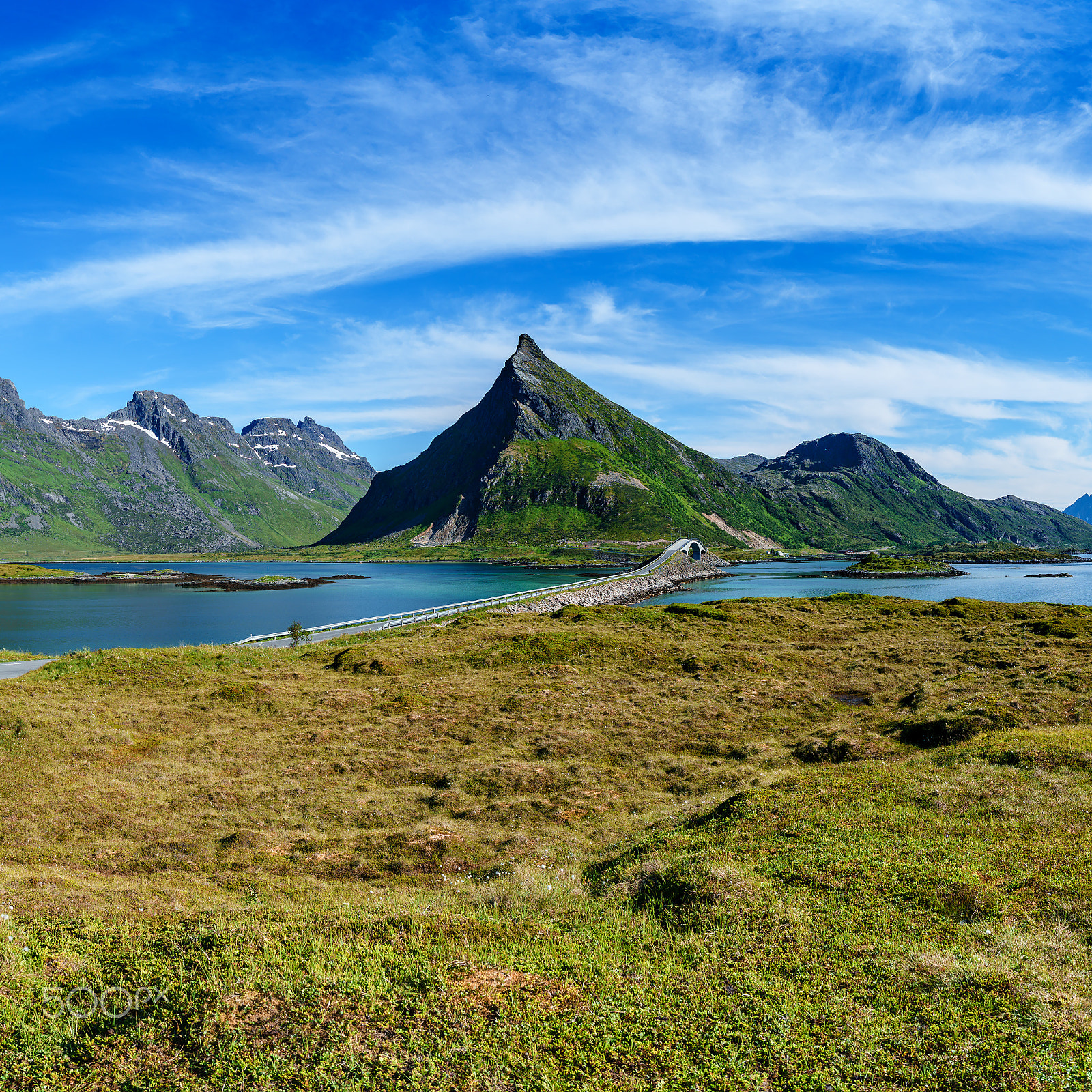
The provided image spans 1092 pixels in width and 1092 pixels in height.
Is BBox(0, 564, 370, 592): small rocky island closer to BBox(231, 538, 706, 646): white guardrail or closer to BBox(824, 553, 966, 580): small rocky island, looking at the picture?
BBox(231, 538, 706, 646): white guardrail

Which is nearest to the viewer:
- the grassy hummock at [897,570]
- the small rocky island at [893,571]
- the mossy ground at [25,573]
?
the mossy ground at [25,573]

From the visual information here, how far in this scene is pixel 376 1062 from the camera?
743cm

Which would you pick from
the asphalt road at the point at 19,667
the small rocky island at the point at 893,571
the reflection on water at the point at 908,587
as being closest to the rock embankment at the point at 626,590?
the reflection on water at the point at 908,587

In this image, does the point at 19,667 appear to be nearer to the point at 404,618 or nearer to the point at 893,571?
the point at 404,618

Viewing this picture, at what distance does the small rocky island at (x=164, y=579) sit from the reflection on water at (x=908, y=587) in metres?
93.2

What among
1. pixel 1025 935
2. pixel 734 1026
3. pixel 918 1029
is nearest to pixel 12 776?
pixel 734 1026

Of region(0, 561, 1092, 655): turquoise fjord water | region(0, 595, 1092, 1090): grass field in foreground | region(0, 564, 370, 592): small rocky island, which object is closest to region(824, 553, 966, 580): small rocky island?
region(0, 561, 1092, 655): turquoise fjord water

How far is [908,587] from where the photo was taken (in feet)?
463

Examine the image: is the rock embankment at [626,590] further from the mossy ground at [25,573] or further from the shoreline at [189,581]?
the mossy ground at [25,573]

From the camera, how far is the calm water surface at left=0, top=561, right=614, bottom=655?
7644 cm

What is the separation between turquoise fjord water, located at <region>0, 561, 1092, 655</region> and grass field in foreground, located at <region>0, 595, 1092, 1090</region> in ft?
164

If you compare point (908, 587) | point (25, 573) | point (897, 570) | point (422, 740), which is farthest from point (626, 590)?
point (25, 573)

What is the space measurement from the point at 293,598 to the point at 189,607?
730 inches

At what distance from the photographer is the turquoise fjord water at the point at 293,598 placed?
79688mm
